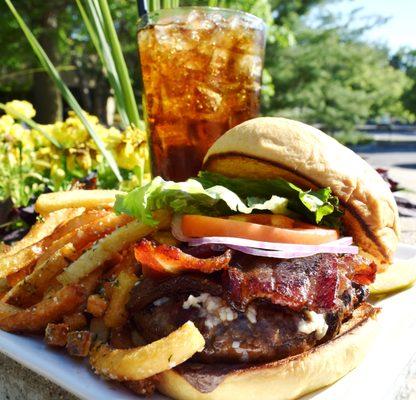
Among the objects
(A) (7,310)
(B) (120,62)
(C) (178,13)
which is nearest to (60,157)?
(B) (120,62)

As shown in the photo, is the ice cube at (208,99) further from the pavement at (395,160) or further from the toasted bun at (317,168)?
the pavement at (395,160)

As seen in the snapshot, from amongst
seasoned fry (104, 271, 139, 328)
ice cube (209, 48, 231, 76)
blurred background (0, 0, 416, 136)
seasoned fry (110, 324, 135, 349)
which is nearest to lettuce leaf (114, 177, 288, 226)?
seasoned fry (104, 271, 139, 328)

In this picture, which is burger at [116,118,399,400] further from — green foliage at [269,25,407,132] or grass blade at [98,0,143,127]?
green foliage at [269,25,407,132]

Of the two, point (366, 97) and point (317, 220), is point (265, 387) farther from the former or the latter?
point (366, 97)

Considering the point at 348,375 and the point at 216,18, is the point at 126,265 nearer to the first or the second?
the point at 348,375

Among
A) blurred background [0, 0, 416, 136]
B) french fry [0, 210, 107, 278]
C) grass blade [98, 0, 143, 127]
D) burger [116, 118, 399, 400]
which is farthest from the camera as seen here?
blurred background [0, 0, 416, 136]

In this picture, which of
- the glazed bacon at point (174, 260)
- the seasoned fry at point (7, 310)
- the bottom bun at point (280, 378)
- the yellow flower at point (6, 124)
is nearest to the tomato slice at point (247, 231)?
the glazed bacon at point (174, 260)
